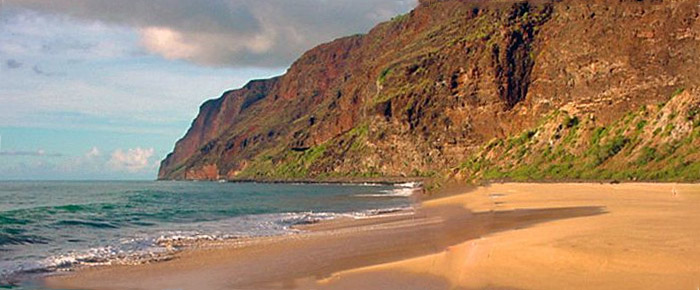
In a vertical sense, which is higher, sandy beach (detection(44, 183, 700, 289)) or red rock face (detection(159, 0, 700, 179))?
red rock face (detection(159, 0, 700, 179))

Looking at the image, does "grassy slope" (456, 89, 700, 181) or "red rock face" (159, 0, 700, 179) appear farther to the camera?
"red rock face" (159, 0, 700, 179)

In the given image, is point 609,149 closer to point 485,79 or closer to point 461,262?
point 461,262

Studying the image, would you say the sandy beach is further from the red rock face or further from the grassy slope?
the red rock face

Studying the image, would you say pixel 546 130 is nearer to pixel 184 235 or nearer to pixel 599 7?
pixel 599 7

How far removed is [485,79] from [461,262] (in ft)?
301

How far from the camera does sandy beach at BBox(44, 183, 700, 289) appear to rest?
29.9ft

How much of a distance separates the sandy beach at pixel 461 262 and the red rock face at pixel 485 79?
39.6 m

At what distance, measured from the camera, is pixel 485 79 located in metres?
99.8

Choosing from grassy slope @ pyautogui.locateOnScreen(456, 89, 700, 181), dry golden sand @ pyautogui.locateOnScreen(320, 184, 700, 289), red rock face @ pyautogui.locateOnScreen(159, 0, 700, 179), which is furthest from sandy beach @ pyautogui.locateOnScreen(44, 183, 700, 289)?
red rock face @ pyautogui.locateOnScreen(159, 0, 700, 179)

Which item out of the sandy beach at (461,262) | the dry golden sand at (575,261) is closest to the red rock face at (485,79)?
the sandy beach at (461,262)

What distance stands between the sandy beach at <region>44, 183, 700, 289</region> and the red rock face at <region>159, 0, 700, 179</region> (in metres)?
39.6

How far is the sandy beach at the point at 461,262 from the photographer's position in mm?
9125

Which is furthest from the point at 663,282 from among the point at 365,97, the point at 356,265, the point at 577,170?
the point at 365,97

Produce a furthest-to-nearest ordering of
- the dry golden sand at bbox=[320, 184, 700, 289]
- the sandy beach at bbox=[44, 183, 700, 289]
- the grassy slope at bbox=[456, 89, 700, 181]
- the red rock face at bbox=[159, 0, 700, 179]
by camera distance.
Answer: the red rock face at bbox=[159, 0, 700, 179]
the grassy slope at bbox=[456, 89, 700, 181]
the sandy beach at bbox=[44, 183, 700, 289]
the dry golden sand at bbox=[320, 184, 700, 289]
